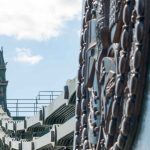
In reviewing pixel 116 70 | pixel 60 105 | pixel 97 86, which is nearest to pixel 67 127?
pixel 60 105

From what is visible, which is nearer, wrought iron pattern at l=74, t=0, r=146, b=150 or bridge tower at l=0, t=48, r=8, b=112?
wrought iron pattern at l=74, t=0, r=146, b=150

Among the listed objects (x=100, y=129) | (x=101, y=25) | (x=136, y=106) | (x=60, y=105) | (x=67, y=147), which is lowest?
(x=67, y=147)

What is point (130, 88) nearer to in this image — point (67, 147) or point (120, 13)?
point (120, 13)

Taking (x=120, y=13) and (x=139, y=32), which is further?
(x=120, y=13)

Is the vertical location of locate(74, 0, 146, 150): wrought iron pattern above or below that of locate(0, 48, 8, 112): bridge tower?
above

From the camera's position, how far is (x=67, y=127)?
1848cm

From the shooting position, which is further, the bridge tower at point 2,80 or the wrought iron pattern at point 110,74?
the bridge tower at point 2,80

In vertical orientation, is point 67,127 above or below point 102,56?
below

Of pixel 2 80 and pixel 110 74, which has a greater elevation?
pixel 110 74

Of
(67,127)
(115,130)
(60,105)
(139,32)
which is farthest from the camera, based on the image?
(60,105)

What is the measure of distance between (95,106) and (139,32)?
82.1 inches

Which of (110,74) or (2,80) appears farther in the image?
(2,80)

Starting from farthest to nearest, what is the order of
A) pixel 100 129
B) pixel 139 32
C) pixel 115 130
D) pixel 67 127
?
pixel 67 127 → pixel 100 129 → pixel 115 130 → pixel 139 32

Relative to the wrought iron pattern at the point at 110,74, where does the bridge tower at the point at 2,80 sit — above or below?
below
